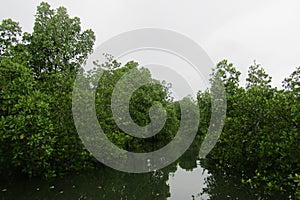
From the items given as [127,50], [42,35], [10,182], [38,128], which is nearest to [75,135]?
[38,128]

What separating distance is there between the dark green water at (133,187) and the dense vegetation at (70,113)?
0.50m

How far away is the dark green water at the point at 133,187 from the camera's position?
695 cm

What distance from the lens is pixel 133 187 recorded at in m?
8.06

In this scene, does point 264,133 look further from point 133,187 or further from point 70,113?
point 70,113

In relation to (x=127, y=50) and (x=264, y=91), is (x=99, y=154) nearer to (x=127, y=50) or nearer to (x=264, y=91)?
(x=127, y=50)

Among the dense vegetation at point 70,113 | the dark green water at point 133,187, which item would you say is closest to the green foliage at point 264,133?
the dense vegetation at point 70,113

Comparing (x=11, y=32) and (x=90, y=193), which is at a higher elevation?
(x=11, y=32)

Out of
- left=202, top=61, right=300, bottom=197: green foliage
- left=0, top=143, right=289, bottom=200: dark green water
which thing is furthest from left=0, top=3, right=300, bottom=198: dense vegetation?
left=0, top=143, right=289, bottom=200: dark green water

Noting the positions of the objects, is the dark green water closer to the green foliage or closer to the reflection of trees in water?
the reflection of trees in water

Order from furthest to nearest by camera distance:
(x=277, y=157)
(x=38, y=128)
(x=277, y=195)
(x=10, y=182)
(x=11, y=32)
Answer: (x=11, y=32) → (x=10, y=182) → (x=38, y=128) → (x=277, y=157) → (x=277, y=195)

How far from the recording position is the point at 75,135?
955cm

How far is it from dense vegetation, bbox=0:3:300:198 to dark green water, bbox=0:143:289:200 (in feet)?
1.64

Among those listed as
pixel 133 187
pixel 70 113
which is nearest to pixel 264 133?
pixel 133 187

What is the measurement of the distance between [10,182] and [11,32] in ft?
20.8
